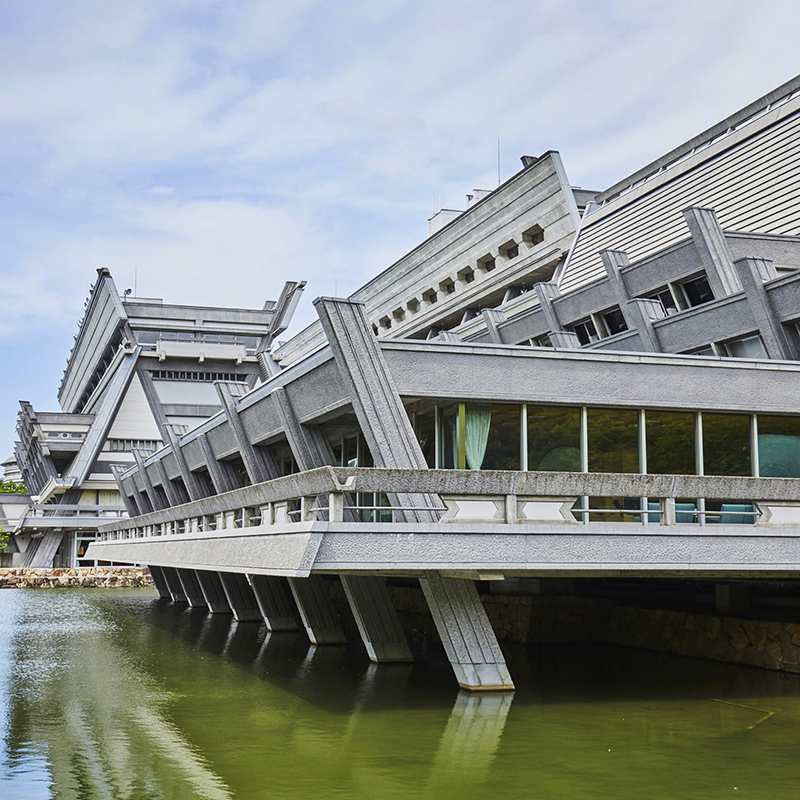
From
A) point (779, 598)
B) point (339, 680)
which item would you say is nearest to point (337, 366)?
point (339, 680)

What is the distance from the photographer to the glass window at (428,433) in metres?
17.0

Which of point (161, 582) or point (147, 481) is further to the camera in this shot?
point (161, 582)

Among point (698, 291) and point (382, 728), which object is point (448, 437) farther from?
point (698, 291)

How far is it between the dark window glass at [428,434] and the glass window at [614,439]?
2615 millimetres

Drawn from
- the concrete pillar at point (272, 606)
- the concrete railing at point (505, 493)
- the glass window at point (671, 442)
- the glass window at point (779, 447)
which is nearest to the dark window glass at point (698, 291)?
the glass window at point (779, 447)

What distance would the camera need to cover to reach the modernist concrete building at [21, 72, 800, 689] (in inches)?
531

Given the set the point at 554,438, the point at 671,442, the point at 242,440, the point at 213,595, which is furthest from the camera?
the point at 213,595

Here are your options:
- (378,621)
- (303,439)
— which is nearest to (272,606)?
(303,439)

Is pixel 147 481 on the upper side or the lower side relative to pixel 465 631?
upper

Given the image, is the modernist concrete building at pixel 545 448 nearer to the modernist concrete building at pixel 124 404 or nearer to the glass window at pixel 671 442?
the glass window at pixel 671 442

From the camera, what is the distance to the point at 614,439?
16.8 meters

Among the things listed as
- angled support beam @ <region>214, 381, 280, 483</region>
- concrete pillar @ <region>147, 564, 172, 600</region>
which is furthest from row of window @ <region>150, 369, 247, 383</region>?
angled support beam @ <region>214, 381, 280, 483</region>

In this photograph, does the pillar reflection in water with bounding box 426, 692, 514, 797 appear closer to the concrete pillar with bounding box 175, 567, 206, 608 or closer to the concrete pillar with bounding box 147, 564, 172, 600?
the concrete pillar with bounding box 175, 567, 206, 608

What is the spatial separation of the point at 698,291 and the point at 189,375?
48913 mm
